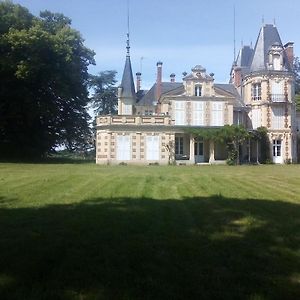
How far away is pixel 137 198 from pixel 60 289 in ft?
18.5

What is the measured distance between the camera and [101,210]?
779cm

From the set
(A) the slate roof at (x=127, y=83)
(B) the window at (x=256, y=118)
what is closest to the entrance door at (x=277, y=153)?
(B) the window at (x=256, y=118)

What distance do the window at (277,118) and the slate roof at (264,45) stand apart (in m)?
3.88

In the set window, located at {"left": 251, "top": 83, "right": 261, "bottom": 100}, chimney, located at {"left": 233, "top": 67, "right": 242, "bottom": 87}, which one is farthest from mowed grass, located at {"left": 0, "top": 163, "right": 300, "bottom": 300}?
chimney, located at {"left": 233, "top": 67, "right": 242, "bottom": 87}

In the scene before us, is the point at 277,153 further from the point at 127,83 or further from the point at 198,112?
the point at 127,83

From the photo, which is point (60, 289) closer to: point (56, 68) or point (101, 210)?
point (101, 210)

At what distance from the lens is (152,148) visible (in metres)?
35.4

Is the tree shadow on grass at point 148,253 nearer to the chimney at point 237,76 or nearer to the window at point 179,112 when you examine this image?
the window at point 179,112

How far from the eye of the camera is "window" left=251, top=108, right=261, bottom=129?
40156 millimetres

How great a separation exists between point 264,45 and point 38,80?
21410 mm

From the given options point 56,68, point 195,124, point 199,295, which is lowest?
point 199,295

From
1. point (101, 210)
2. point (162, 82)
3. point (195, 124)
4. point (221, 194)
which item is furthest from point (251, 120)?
point (101, 210)

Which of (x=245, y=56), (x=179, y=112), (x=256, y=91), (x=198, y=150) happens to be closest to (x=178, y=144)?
(x=198, y=150)

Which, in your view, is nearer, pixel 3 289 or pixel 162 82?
pixel 3 289
